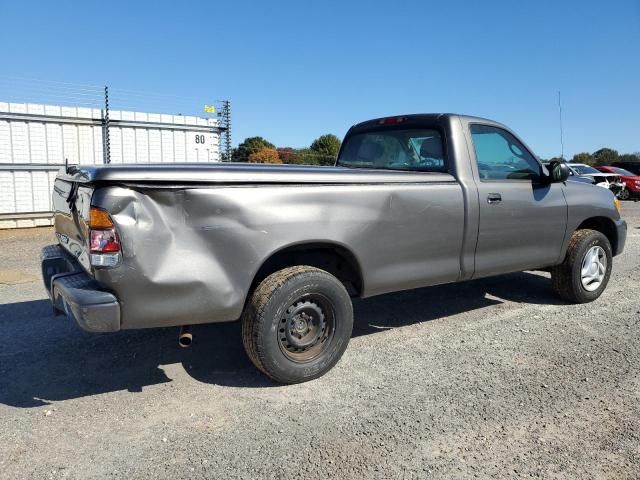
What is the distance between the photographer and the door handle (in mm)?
4620

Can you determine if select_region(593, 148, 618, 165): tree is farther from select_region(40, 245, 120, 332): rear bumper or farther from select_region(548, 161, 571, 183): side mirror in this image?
select_region(40, 245, 120, 332): rear bumper

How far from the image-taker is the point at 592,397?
352 cm

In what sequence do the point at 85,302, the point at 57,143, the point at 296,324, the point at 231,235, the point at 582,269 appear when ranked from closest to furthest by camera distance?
the point at 85,302
the point at 231,235
the point at 296,324
the point at 582,269
the point at 57,143

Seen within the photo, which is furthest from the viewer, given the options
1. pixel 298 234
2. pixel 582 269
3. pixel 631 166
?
pixel 631 166

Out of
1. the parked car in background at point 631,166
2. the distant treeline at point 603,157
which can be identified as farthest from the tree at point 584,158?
the parked car in background at point 631,166

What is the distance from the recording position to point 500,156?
16.4ft

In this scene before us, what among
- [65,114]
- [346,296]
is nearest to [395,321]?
[346,296]

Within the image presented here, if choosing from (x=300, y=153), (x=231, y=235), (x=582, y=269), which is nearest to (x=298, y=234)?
(x=231, y=235)

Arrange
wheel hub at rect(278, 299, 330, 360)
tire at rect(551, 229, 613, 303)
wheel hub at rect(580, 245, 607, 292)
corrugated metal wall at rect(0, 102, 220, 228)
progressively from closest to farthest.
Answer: wheel hub at rect(278, 299, 330, 360)
tire at rect(551, 229, 613, 303)
wheel hub at rect(580, 245, 607, 292)
corrugated metal wall at rect(0, 102, 220, 228)

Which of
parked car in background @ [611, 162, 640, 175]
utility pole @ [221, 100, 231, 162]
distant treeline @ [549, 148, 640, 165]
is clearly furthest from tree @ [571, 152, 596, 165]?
utility pole @ [221, 100, 231, 162]

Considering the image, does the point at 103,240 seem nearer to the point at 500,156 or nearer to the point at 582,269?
the point at 500,156

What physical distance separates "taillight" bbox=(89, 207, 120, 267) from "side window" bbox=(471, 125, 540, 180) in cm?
309

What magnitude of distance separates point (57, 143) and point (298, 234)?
39.2 feet

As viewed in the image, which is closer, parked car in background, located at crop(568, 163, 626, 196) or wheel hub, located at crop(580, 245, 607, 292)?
wheel hub, located at crop(580, 245, 607, 292)
